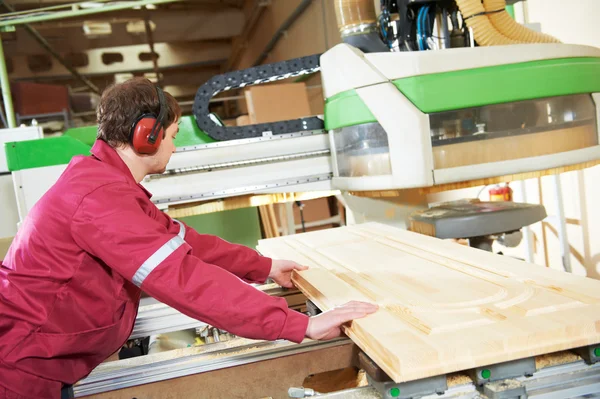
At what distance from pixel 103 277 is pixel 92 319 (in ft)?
0.30

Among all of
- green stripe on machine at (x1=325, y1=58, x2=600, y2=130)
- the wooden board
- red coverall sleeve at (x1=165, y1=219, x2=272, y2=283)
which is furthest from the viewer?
green stripe on machine at (x1=325, y1=58, x2=600, y2=130)

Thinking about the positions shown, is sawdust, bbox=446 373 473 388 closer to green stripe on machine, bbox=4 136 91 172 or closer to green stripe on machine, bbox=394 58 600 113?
green stripe on machine, bbox=394 58 600 113

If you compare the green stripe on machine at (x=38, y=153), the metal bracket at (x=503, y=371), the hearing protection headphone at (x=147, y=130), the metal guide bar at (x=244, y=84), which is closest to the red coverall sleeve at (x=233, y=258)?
the hearing protection headphone at (x=147, y=130)

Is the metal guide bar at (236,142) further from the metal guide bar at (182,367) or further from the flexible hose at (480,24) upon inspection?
the metal guide bar at (182,367)

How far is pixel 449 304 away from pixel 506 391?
23 cm

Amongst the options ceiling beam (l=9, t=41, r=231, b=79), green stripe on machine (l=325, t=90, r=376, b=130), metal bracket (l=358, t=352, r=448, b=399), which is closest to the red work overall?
metal bracket (l=358, t=352, r=448, b=399)

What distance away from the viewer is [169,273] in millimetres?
1040

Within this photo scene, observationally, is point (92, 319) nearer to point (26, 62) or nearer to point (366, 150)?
point (366, 150)

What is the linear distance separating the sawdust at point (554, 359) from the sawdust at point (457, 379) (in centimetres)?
12

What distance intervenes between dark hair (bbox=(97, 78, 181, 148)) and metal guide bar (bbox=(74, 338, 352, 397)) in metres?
0.51

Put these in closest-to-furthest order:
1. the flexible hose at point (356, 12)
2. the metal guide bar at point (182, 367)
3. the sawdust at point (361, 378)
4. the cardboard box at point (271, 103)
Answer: the metal guide bar at point (182, 367) → the sawdust at point (361, 378) → the flexible hose at point (356, 12) → the cardboard box at point (271, 103)

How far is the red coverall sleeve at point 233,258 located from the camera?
1.57 meters

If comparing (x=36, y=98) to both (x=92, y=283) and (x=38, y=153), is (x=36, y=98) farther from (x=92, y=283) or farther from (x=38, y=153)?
(x=92, y=283)

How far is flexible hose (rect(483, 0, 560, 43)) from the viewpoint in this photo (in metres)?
1.93
